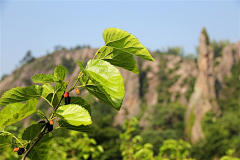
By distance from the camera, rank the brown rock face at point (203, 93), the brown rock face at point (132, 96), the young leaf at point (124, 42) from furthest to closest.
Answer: the brown rock face at point (132, 96)
the brown rock face at point (203, 93)
the young leaf at point (124, 42)

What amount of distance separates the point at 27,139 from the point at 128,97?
49.2 metres

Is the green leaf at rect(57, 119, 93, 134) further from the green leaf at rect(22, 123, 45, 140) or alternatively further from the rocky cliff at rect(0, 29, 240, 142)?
the rocky cliff at rect(0, 29, 240, 142)

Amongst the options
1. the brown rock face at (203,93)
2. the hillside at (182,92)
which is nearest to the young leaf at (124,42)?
the hillside at (182,92)

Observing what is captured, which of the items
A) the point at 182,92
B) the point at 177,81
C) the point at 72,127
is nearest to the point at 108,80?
the point at 72,127

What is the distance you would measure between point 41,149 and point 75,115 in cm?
20

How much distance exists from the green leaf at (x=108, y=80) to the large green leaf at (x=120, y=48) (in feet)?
0.27

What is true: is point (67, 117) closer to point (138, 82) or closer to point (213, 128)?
point (213, 128)

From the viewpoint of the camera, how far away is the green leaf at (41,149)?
64 cm

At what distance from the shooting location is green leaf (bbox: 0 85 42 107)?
0.56 m

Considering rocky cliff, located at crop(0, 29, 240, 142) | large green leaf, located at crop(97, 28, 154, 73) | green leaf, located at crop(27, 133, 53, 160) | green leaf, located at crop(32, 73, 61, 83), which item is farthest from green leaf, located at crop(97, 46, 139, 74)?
rocky cliff, located at crop(0, 29, 240, 142)

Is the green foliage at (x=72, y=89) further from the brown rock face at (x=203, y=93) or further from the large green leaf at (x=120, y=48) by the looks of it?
the brown rock face at (x=203, y=93)

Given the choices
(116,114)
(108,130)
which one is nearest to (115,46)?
(108,130)

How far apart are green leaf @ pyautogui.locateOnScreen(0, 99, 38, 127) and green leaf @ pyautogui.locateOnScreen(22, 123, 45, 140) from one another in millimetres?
73

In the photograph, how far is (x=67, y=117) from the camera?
0.50 metres
